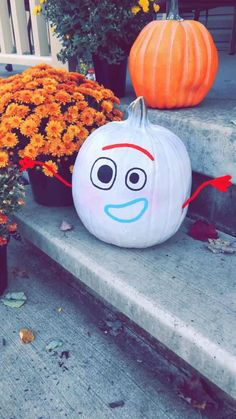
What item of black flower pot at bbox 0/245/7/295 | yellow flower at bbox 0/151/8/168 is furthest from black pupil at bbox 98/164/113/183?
black flower pot at bbox 0/245/7/295

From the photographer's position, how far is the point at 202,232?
5.88 ft

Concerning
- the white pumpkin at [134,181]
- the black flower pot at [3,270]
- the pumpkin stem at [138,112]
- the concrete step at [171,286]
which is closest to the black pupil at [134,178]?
the white pumpkin at [134,181]

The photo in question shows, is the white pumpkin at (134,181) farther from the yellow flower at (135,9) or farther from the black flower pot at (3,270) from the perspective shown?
the yellow flower at (135,9)

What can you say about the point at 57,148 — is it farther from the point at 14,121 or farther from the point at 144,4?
the point at 144,4

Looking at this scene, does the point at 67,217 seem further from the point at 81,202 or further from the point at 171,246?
the point at 171,246

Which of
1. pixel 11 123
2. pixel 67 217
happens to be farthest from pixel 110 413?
pixel 11 123

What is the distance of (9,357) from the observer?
1458mm

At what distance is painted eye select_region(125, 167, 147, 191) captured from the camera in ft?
4.95

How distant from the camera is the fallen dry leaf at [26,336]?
5.01 ft

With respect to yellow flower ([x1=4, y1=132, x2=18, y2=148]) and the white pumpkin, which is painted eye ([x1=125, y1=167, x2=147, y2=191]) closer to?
the white pumpkin

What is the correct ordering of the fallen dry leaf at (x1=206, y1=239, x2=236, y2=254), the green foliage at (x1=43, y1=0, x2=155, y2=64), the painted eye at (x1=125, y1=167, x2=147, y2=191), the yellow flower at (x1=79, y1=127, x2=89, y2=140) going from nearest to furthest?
the painted eye at (x1=125, y1=167, x2=147, y2=191)
the fallen dry leaf at (x1=206, y1=239, x2=236, y2=254)
the yellow flower at (x1=79, y1=127, x2=89, y2=140)
the green foliage at (x1=43, y1=0, x2=155, y2=64)

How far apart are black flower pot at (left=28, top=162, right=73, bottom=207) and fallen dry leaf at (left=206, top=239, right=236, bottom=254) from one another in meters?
0.79

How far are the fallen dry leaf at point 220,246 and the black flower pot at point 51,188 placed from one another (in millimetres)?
788

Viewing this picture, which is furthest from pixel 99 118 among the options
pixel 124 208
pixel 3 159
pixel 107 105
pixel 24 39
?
pixel 24 39
